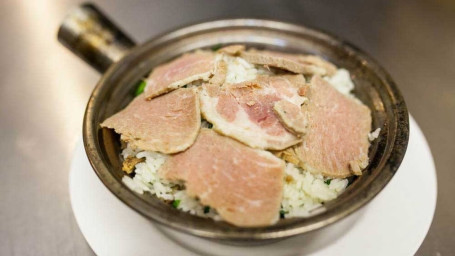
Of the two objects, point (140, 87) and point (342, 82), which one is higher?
point (342, 82)

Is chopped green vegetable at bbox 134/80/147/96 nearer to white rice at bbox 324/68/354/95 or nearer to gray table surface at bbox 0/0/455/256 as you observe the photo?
gray table surface at bbox 0/0/455/256

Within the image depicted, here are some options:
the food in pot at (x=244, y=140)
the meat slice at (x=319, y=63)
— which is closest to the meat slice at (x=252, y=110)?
the food in pot at (x=244, y=140)

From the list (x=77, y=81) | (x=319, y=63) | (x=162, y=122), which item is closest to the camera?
(x=162, y=122)

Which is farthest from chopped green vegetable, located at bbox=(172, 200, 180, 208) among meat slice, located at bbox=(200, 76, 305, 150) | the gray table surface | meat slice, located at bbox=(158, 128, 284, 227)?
the gray table surface

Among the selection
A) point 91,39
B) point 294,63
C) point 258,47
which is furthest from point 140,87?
point 294,63

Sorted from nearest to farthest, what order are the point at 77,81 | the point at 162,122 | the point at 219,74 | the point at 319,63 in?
the point at 162,122 < the point at 219,74 < the point at 319,63 < the point at 77,81

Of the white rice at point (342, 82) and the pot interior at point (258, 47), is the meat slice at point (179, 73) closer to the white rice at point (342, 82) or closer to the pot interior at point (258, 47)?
the pot interior at point (258, 47)

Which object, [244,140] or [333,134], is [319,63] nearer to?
[333,134]

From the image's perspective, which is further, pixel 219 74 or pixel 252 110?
pixel 219 74
